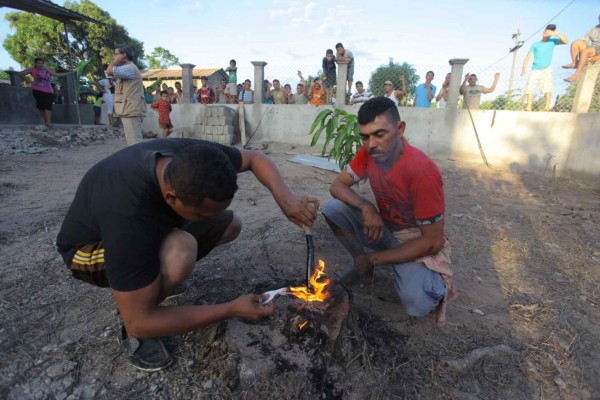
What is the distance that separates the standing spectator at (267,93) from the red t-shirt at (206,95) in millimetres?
2444

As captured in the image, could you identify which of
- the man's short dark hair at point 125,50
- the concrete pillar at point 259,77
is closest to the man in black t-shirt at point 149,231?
the man's short dark hair at point 125,50

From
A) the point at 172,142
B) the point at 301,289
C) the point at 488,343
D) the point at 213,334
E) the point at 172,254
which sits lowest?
the point at 488,343

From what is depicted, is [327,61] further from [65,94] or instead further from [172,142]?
[65,94]

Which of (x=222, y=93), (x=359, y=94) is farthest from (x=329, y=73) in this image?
(x=222, y=93)

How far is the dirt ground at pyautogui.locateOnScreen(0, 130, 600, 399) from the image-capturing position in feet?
5.71

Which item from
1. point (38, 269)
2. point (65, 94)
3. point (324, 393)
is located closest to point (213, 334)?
point (324, 393)

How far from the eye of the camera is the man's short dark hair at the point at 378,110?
2.20 m

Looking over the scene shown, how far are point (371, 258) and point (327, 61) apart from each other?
842 cm

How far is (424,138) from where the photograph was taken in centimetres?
838

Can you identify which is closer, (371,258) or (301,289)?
(301,289)

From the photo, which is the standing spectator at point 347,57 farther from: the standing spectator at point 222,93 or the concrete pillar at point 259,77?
the standing spectator at point 222,93

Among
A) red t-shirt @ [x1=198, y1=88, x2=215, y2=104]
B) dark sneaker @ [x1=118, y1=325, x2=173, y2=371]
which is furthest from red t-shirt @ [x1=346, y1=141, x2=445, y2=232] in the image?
red t-shirt @ [x1=198, y1=88, x2=215, y2=104]

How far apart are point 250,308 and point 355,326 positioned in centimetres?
63

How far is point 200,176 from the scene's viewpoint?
1.38 metres
